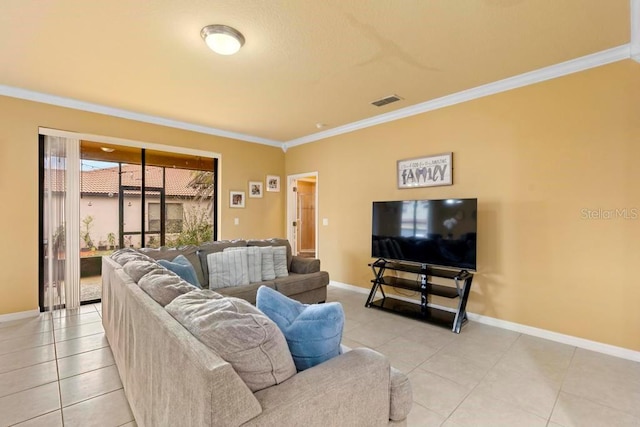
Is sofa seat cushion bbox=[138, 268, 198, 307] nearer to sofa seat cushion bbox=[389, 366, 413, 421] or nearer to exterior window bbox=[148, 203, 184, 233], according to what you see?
sofa seat cushion bbox=[389, 366, 413, 421]

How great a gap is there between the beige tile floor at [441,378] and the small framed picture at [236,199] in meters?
2.66

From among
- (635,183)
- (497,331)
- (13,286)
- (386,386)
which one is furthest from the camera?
(13,286)

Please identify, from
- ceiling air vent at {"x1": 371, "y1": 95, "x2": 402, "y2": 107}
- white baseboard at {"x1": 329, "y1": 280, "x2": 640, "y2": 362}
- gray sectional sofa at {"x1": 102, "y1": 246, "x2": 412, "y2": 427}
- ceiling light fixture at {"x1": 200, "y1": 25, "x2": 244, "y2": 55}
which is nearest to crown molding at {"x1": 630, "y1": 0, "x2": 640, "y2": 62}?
ceiling air vent at {"x1": 371, "y1": 95, "x2": 402, "y2": 107}

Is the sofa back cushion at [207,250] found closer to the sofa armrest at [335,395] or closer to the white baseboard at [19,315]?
the white baseboard at [19,315]

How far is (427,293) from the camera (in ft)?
11.6

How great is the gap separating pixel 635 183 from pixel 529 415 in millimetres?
2217

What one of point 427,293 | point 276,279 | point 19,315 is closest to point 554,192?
point 427,293

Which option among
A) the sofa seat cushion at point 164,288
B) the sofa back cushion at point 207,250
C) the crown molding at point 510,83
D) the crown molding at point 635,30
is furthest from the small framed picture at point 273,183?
the crown molding at point 635,30

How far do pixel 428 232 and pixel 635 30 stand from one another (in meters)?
2.37

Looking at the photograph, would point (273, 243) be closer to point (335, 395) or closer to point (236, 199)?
point (236, 199)

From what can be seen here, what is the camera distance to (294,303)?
4.76 ft

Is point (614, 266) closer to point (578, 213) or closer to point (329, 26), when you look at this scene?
point (578, 213)

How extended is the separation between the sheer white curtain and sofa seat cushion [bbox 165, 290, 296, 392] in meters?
3.85

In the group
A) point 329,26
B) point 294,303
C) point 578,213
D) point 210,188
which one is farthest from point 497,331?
point 210,188
